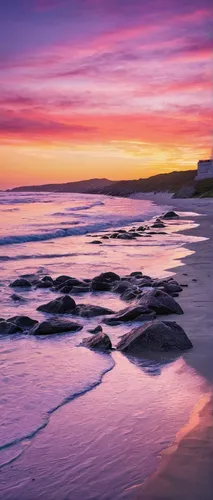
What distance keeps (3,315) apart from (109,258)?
738 centimetres

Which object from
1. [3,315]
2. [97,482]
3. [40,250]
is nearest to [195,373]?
[97,482]

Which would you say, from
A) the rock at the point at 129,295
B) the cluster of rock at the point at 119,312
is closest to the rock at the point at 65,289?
the cluster of rock at the point at 119,312

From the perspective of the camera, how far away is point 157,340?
608 cm

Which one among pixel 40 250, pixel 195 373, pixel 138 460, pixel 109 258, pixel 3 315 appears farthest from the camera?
pixel 40 250

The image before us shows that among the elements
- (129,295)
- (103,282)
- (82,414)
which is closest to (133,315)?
(129,295)

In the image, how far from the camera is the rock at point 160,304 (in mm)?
7770

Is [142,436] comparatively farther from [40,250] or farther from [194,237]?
[194,237]

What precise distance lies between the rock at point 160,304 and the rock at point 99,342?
1.57m

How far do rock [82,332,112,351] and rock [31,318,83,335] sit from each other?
630mm

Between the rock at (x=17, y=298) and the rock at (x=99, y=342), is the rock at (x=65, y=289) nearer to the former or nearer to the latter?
the rock at (x=17, y=298)

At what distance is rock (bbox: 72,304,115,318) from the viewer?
786 cm

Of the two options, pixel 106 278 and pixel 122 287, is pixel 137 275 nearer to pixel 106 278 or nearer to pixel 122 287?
pixel 106 278

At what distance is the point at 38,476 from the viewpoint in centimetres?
339

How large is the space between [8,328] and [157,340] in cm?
199
